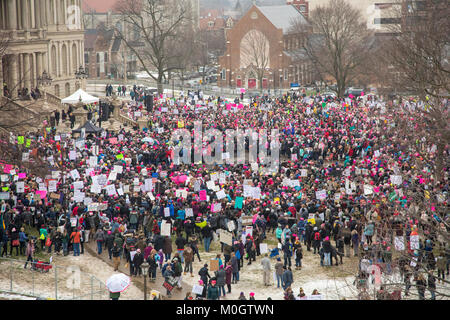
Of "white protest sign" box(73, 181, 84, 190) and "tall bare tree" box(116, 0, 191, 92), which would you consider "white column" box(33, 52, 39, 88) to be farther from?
"white protest sign" box(73, 181, 84, 190)

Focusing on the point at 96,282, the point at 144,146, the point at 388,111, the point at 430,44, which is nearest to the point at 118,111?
the point at 144,146

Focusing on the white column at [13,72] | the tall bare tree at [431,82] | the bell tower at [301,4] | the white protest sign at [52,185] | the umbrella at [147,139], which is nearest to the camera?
the white protest sign at [52,185]

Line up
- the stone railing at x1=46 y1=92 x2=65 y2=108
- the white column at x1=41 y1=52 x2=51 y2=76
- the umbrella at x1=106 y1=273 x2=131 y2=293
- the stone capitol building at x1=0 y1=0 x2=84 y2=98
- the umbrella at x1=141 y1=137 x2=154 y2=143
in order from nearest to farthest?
1. the umbrella at x1=106 y1=273 x2=131 y2=293
2. the umbrella at x1=141 y1=137 x2=154 y2=143
3. the stone railing at x1=46 y1=92 x2=65 y2=108
4. the stone capitol building at x1=0 y1=0 x2=84 y2=98
5. the white column at x1=41 y1=52 x2=51 y2=76

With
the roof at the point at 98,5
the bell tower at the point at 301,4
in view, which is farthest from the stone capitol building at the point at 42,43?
the roof at the point at 98,5

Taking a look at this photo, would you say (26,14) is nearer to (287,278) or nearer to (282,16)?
(287,278)

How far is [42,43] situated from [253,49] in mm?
41166

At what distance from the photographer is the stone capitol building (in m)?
55.0

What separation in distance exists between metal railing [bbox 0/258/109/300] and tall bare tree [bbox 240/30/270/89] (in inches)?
2961

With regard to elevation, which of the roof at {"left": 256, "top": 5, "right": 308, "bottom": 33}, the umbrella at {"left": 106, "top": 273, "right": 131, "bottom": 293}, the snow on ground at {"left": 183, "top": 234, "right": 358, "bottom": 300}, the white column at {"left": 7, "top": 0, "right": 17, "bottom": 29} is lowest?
the snow on ground at {"left": 183, "top": 234, "right": 358, "bottom": 300}

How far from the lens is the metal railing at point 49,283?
1911 centimetres

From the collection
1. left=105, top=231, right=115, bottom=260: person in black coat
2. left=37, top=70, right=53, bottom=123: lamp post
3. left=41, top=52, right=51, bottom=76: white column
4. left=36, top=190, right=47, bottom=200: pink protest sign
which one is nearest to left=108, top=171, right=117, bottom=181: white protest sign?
left=36, top=190, right=47, bottom=200: pink protest sign

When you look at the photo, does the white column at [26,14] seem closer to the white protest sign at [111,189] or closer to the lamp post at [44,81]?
the lamp post at [44,81]

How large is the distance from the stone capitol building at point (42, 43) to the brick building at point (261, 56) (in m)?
30.2

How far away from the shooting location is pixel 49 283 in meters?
20.4
